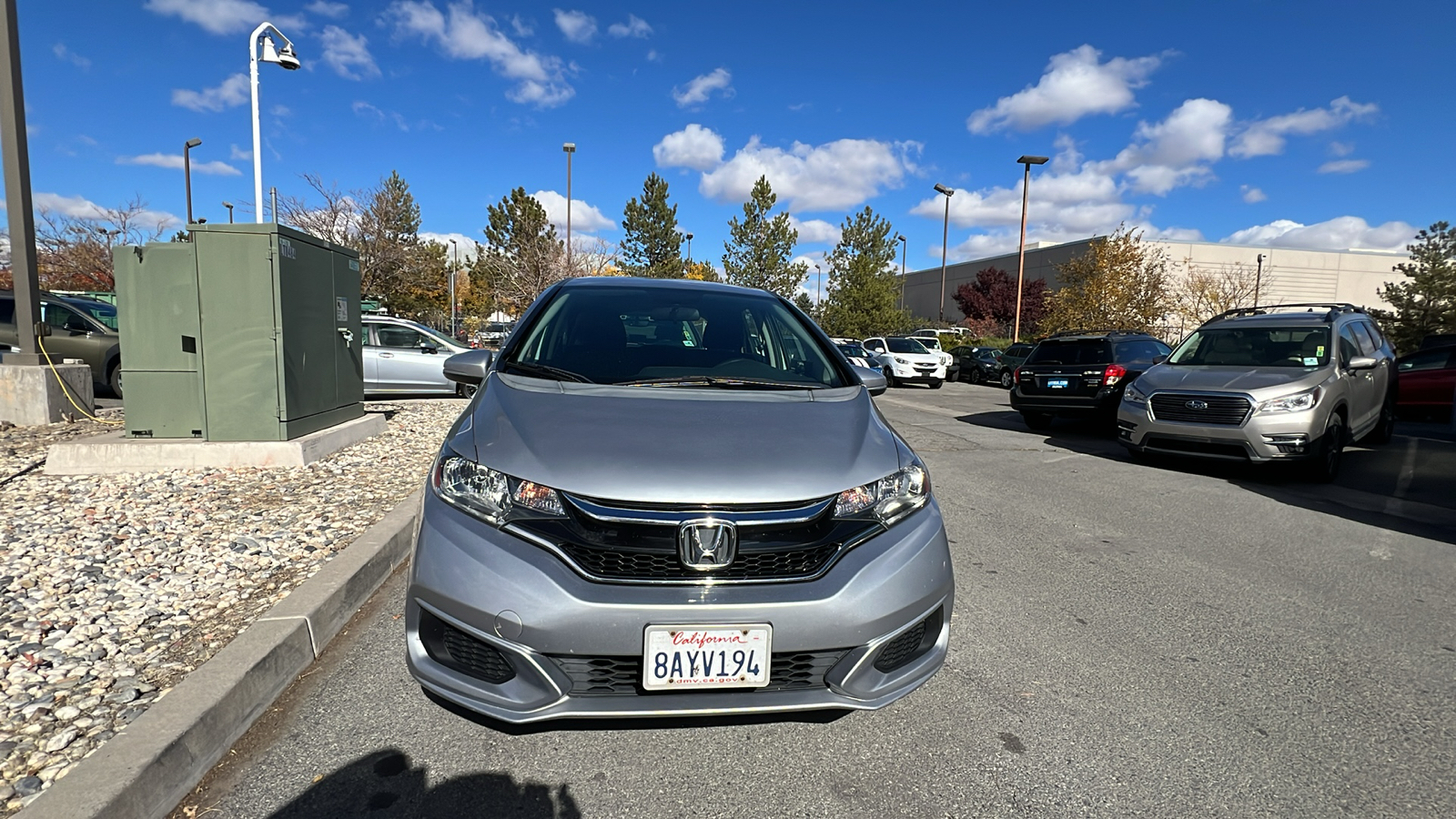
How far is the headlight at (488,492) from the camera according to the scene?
2.14 m

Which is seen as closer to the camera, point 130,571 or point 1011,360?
point 130,571

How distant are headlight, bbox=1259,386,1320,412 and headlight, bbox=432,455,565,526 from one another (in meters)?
7.59

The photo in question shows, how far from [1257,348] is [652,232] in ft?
152

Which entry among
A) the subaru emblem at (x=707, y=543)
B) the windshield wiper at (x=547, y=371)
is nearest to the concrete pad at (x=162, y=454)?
the windshield wiper at (x=547, y=371)

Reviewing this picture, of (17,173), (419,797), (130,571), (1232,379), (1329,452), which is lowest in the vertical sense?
(419,797)

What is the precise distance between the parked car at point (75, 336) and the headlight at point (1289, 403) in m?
14.3

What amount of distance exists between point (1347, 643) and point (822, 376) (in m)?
2.83

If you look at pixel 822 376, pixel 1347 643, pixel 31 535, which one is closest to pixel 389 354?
pixel 31 535

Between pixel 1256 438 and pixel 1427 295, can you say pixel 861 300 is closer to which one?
pixel 1427 295

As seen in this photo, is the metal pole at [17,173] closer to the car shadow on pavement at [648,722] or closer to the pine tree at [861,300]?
the car shadow on pavement at [648,722]

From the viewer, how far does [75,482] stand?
5477 millimetres

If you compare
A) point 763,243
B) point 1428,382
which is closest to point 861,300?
point 763,243

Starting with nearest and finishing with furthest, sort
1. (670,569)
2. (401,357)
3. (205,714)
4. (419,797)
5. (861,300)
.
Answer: (670,569), (419,797), (205,714), (401,357), (861,300)

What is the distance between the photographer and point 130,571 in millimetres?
3625
